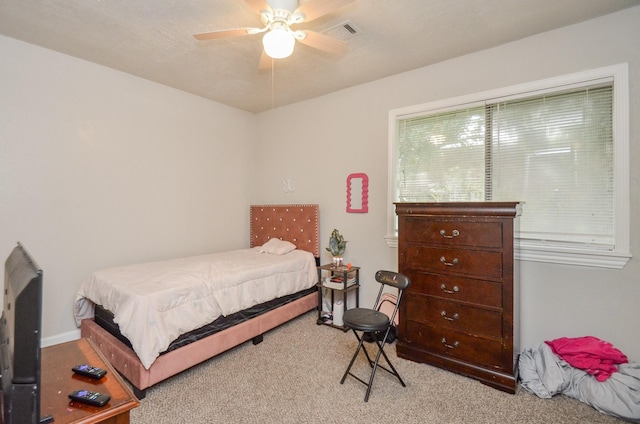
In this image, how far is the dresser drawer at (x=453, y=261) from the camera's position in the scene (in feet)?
7.42

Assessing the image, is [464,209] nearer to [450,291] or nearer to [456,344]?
[450,291]

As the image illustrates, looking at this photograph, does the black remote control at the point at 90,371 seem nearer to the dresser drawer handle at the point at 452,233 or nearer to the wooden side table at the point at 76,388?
the wooden side table at the point at 76,388

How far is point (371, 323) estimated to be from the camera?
2.13 metres

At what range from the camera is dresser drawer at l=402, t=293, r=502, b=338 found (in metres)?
2.26

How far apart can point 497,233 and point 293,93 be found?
9.21 ft

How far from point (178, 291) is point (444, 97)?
296 cm

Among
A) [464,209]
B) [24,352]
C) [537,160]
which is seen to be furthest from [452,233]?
[24,352]

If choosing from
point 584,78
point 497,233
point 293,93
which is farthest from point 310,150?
point 584,78

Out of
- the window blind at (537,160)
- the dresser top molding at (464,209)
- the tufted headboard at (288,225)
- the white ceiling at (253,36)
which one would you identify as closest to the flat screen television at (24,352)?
the white ceiling at (253,36)

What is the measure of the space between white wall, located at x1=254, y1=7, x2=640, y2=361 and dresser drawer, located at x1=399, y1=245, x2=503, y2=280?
60 centimetres

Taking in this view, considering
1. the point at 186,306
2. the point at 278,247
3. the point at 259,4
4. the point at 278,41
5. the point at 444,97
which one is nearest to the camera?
the point at 259,4

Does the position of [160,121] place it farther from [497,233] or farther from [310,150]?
[497,233]

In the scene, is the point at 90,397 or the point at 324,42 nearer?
the point at 90,397

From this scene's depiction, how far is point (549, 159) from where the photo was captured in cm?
257
